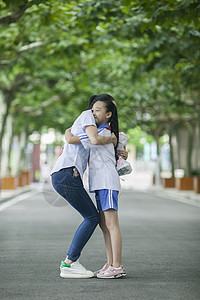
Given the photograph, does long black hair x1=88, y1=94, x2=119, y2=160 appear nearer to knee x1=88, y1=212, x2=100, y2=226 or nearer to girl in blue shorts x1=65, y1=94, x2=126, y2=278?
girl in blue shorts x1=65, y1=94, x2=126, y2=278

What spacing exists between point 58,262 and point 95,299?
2.39 m

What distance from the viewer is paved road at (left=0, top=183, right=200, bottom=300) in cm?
598

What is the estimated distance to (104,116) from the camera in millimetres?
6727

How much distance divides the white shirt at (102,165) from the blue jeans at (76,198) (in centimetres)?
13

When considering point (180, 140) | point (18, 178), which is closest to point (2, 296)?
point (18, 178)

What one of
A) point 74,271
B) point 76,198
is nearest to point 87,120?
point 76,198

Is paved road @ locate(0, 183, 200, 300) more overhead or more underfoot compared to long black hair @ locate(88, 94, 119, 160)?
more underfoot

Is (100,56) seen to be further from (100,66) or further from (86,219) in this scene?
(86,219)

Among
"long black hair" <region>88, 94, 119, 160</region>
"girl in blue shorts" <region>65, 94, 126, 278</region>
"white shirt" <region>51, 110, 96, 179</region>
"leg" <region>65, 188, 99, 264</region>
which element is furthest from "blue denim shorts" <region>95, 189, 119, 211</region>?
"long black hair" <region>88, 94, 119, 160</region>

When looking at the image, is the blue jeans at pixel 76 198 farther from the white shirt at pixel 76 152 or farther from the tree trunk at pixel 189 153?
the tree trunk at pixel 189 153

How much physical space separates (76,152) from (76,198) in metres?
0.45

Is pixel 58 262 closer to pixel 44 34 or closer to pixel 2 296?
pixel 2 296

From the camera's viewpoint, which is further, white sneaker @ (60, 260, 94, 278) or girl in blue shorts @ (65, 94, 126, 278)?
white sneaker @ (60, 260, 94, 278)

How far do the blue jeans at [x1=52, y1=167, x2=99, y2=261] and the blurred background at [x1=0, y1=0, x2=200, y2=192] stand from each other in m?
0.73
